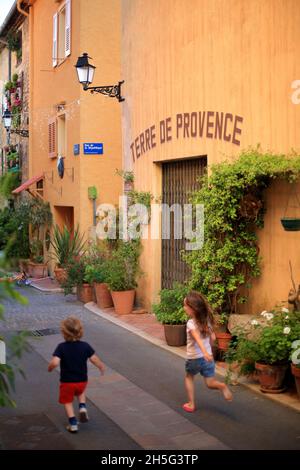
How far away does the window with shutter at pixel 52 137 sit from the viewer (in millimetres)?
18984

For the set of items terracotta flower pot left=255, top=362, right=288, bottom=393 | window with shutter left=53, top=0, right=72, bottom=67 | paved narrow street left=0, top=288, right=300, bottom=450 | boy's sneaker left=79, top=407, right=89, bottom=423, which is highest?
window with shutter left=53, top=0, right=72, bottom=67

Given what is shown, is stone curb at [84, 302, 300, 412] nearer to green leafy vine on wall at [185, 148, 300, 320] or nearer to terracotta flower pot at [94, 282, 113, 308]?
terracotta flower pot at [94, 282, 113, 308]

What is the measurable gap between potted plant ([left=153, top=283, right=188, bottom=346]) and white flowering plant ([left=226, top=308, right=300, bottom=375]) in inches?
73.7

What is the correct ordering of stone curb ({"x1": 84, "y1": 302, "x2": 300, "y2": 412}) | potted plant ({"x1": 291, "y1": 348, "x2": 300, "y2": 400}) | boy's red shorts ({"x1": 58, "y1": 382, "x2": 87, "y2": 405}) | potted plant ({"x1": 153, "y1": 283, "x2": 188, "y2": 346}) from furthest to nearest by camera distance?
1. potted plant ({"x1": 153, "y1": 283, "x2": 188, "y2": 346})
2. stone curb ({"x1": 84, "y1": 302, "x2": 300, "y2": 412})
3. potted plant ({"x1": 291, "y1": 348, "x2": 300, "y2": 400})
4. boy's red shorts ({"x1": 58, "y1": 382, "x2": 87, "y2": 405})

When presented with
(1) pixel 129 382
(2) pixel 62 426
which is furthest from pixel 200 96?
(2) pixel 62 426

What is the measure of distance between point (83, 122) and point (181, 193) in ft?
19.1

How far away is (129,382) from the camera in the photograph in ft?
26.2

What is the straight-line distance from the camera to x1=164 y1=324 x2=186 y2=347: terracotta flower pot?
382 inches

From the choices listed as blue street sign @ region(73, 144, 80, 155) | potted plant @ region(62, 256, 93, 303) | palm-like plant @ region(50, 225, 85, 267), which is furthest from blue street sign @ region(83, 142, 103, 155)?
potted plant @ region(62, 256, 93, 303)

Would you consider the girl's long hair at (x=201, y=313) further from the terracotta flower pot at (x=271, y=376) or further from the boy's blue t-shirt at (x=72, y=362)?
the boy's blue t-shirt at (x=72, y=362)

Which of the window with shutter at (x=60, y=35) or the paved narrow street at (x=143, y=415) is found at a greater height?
the window with shutter at (x=60, y=35)

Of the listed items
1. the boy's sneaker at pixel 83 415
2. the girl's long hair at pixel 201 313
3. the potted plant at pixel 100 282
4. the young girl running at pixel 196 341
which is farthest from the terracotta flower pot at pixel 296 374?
the potted plant at pixel 100 282

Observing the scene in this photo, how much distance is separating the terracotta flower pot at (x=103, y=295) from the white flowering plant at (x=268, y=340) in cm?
596
